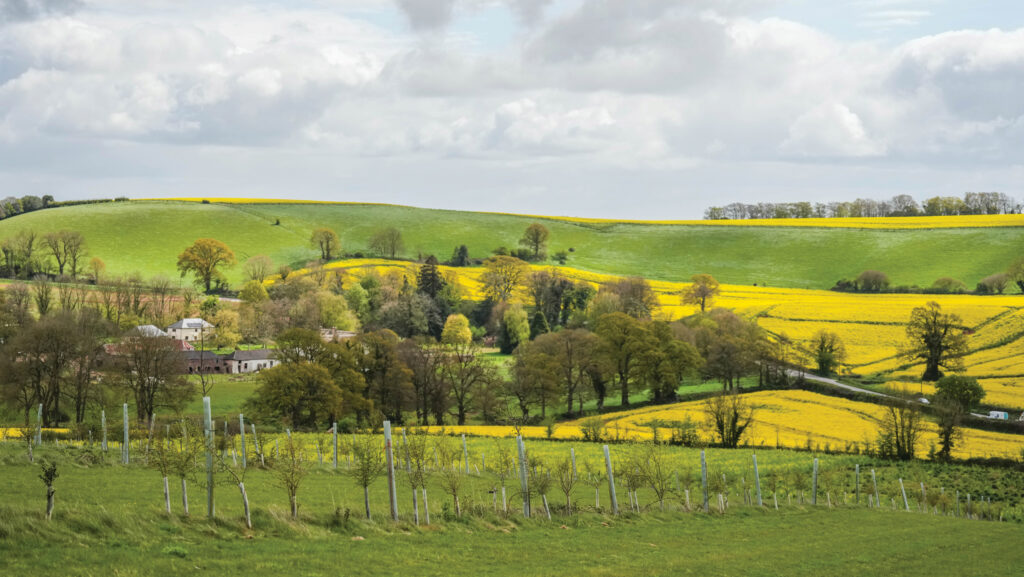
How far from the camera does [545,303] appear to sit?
5797 inches

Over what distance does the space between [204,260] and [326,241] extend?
3117 cm

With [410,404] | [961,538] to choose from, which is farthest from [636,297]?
[961,538]

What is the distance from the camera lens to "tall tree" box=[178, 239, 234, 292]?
158m

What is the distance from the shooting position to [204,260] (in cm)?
15825

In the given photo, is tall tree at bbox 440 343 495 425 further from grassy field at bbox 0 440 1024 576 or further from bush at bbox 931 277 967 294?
bush at bbox 931 277 967 294

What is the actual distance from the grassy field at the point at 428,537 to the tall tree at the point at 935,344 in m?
56.8

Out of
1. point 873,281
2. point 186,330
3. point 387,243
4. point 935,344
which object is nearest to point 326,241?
point 387,243

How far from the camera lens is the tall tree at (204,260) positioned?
15800 cm

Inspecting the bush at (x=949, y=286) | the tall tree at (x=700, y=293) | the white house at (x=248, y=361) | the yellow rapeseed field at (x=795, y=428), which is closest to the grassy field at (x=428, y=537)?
the yellow rapeseed field at (x=795, y=428)

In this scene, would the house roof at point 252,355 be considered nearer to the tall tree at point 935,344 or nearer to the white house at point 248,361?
the white house at point 248,361

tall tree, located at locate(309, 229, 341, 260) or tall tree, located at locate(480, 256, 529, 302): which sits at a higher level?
tall tree, located at locate(309, 229, 341, 260)

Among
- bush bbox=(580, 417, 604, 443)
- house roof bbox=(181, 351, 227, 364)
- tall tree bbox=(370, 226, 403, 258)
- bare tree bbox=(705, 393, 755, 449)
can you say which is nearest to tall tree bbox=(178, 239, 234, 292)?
tall tree bbox=(370, 226, 403, 258)

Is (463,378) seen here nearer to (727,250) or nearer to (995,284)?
(995,284)

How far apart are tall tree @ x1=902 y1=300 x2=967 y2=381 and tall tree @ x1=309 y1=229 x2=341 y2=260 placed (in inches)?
4803
